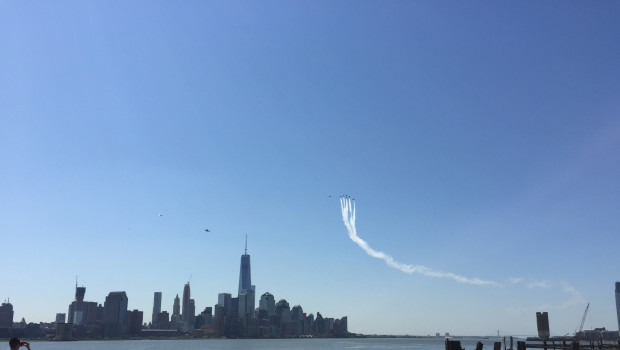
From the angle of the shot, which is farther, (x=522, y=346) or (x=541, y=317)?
(x=541, y=317)

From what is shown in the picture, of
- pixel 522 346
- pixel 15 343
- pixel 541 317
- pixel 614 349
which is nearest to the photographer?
pixel 15 343

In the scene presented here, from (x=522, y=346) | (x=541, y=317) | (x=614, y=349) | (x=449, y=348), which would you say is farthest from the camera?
(x=541, y=317)

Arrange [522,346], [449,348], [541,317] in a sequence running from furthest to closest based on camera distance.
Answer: [541,317] < [522,346] < [449,348]

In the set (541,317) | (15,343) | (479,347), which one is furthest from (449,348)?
(541,317)

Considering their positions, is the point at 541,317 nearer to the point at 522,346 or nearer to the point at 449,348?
the point at 522,346

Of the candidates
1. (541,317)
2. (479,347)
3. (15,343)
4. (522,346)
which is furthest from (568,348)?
(15,343)

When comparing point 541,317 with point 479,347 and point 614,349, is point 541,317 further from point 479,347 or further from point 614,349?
point 479,347

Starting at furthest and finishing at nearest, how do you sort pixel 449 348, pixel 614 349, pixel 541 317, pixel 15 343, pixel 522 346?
1. pixel 541 317
2. pixel 614 349
3. pixel 522 346
4. pixel 449 348
5. pixel 15 343

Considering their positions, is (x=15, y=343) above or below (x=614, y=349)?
above

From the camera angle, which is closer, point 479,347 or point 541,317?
point 479,347
